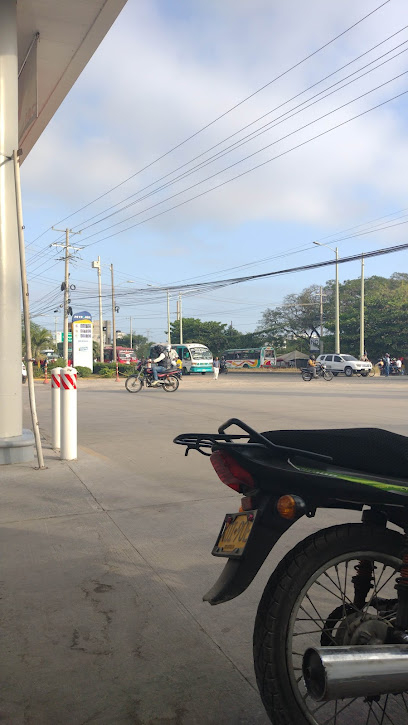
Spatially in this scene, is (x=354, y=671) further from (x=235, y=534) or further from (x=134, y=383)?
(x=134, y=383)

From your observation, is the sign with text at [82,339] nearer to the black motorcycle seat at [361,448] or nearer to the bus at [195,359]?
the bus at [195,359]

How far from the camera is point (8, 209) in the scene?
761cm

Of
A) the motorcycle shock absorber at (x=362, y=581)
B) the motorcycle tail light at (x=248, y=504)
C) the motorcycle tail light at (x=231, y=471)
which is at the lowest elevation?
the motorcycle shock absorber at (x=362, y=581)

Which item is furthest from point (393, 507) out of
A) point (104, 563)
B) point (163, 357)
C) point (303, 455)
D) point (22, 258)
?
point (163, 357)

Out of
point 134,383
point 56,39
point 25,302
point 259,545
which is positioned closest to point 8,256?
point 25,302

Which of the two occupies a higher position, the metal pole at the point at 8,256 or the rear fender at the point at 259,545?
the metal pole at the point at 8,256

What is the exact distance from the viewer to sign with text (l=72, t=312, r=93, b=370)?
39.9 metres

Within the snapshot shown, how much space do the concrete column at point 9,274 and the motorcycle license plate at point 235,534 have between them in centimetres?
558

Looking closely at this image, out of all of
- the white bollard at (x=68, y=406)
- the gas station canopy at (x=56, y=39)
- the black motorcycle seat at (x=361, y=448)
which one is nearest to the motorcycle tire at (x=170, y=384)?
the gas station canopy at (x=56, y=39)

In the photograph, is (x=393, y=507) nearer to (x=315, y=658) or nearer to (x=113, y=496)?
(x=315, y=658)

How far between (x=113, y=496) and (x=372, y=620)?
13.5 feet

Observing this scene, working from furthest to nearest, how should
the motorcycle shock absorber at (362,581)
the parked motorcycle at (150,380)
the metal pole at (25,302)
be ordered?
the parked motorcycle at (150,380), the metal pole at (25,302), the motorcycle shock absorber at (362,581)

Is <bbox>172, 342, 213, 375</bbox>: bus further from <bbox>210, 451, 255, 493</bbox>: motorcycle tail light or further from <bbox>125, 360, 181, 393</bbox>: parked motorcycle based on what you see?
<bbox>210, 451, 255, 493</bbox>: motorcycle tail light

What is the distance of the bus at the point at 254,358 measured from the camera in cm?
5903
